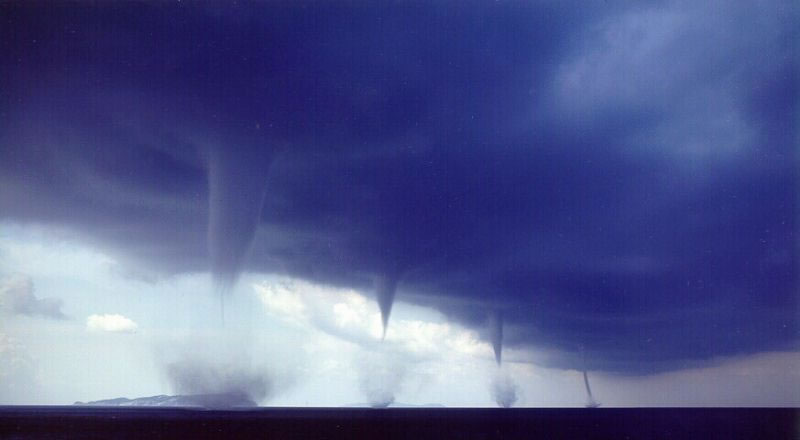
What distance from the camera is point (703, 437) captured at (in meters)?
93.9

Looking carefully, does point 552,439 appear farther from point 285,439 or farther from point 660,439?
point 285,439

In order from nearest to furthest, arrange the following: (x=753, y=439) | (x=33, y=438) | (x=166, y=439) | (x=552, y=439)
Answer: (x=33, y=438), (x=166, y=439), (x=552, y=439), (x=753, y=439)

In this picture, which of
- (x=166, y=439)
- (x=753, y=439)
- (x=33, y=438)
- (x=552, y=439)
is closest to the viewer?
(x=33, y=438)

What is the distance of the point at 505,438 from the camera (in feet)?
285

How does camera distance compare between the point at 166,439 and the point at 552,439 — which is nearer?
the point at 166,439

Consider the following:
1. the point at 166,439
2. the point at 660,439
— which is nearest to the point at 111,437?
the point at 166,439

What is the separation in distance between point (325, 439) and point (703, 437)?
59.1m

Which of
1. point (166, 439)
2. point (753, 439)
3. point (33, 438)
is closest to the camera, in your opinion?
point (33, 438)

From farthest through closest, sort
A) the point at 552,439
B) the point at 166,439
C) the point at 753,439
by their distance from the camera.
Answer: the point at 753,439
the point at 552,439
the point at 166,439

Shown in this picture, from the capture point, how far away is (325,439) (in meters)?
81.6

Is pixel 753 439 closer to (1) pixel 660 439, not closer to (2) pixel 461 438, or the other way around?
(1) pixel 660 439

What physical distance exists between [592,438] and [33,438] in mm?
73173

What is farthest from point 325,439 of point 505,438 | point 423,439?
point 505,438

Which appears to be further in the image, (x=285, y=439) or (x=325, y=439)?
(x=285, y=439)
